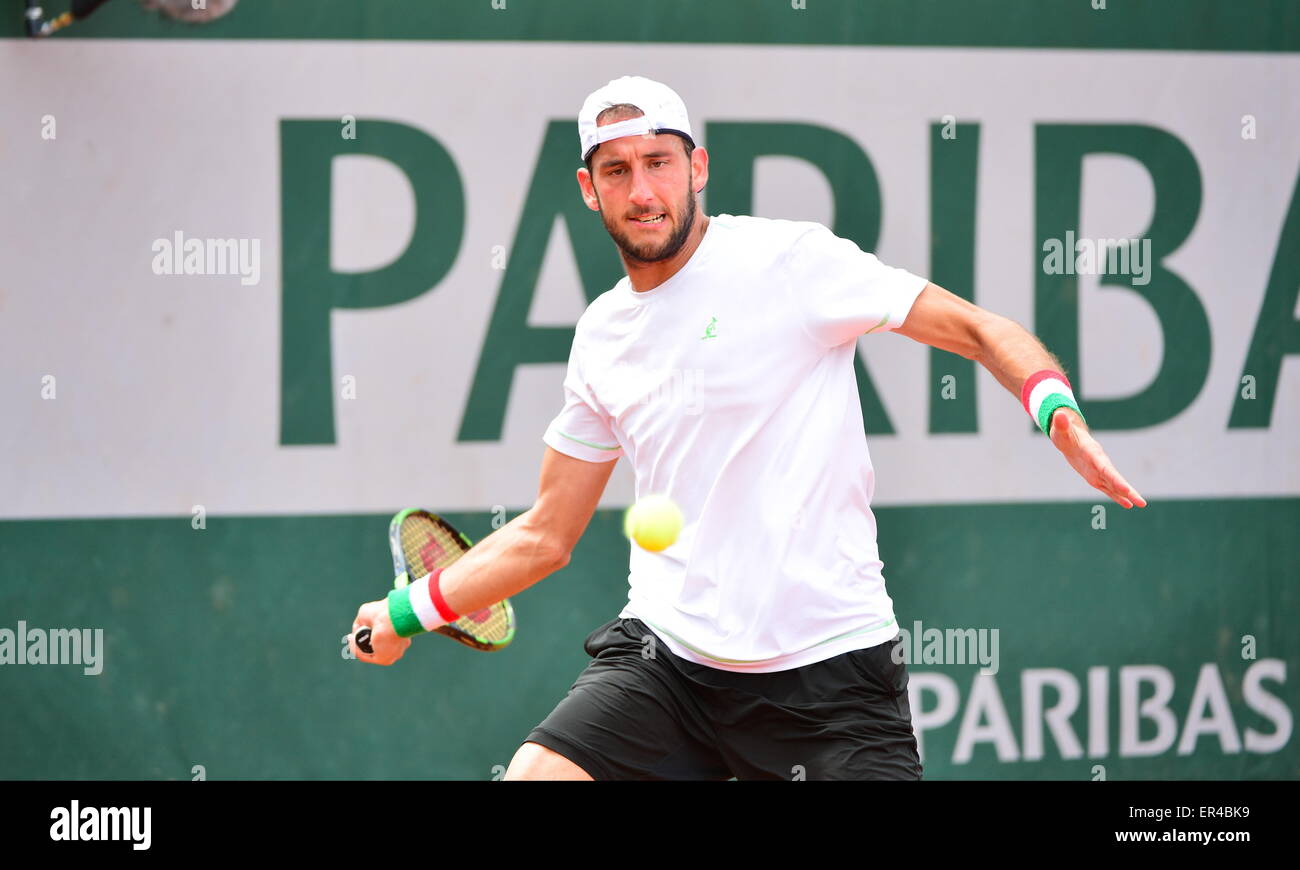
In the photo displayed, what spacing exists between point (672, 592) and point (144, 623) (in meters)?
2.26

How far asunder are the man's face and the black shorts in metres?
0.84

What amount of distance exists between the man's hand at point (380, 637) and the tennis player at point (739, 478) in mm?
401

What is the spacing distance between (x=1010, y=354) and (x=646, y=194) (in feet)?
2.67

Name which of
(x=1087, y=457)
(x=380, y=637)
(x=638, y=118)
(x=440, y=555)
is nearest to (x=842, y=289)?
(x=638, y=118)

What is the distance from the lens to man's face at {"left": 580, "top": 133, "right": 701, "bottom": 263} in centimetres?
303

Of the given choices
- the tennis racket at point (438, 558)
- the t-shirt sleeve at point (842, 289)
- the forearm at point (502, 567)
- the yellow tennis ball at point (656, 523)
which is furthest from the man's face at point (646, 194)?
the tennis racket at point (438, 558)

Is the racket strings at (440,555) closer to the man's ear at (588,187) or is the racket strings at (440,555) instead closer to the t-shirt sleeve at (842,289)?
the man's ear at (588,187)

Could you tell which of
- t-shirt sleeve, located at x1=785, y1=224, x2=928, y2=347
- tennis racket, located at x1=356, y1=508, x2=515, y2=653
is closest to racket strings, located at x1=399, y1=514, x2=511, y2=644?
tennis racket, located at x1=356, y1=508, x2=515, y2=653

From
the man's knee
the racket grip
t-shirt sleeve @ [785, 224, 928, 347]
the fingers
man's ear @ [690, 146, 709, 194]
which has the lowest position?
the man's knee

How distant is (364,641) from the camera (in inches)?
126

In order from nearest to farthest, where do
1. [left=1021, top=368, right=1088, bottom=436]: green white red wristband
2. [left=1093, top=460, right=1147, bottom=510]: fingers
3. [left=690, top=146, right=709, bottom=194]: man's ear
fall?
[left=1093, top=460, right=1147, bottom=510]: fingers, [left=1021, top=368, right=1088, bottom=436]: green white red wristband, [left=690, top=146, right=709, bottom=194]: man's ear

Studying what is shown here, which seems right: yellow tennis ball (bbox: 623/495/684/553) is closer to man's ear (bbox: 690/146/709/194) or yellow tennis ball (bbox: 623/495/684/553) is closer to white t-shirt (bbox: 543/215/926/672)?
white t-shirt (bbox: 543/215/926/672)

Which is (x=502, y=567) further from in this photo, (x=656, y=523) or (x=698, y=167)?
(x=698, y=167)

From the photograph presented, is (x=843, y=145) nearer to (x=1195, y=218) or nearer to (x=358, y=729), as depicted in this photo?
(x=1195, y=218)
